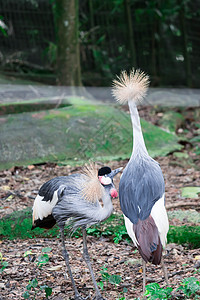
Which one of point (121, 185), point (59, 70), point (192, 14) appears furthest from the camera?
point (192, 14)

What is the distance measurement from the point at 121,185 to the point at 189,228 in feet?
3.63

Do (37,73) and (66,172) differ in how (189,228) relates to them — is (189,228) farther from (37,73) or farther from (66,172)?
(37,73)

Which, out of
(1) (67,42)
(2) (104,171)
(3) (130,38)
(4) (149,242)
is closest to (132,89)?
(2) (104,171)

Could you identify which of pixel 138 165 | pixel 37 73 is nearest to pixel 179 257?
pixel 138 165

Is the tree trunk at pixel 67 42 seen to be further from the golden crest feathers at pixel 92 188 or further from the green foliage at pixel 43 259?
the golden crest feathers at pixel 92 188

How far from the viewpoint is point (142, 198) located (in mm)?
2713

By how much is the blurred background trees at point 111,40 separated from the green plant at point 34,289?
6195 mm

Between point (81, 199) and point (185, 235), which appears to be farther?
point (185, 235)

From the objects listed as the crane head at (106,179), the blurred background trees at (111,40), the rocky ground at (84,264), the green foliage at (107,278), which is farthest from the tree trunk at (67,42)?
the crane head at (106,179)

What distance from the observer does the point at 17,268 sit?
3230 mm

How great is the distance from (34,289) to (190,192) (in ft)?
7.41

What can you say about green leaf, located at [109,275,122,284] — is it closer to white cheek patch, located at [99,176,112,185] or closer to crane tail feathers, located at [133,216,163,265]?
crane tail feathers, located at [133,216,163,265]

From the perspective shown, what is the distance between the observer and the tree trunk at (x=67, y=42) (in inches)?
282

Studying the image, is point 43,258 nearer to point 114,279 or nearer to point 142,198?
point 114,279
